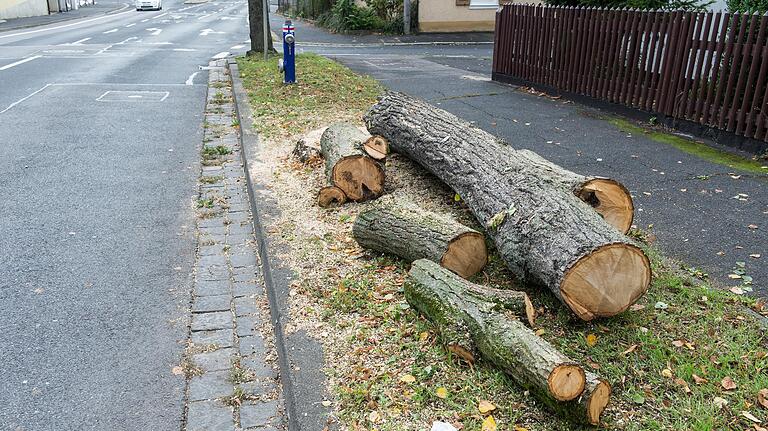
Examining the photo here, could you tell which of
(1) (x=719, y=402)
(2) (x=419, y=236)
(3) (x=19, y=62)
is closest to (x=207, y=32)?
(3) (x=19, y=62)

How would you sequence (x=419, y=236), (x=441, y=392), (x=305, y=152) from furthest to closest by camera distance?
1. (x=305, y=152)
2. (x=419, y=236)
3. (x=441, y=392)

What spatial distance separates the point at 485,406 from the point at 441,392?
0.23 meters

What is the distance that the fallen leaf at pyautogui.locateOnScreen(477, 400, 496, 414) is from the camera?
3070mm

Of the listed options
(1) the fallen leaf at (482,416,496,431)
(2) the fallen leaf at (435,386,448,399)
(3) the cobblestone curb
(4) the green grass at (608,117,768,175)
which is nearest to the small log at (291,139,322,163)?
(3) the cobblestone curb

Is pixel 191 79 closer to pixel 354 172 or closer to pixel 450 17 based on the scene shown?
pixel 354 172

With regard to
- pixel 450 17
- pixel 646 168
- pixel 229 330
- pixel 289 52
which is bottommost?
pixel 229 330

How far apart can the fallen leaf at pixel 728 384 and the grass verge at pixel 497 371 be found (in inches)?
0.4

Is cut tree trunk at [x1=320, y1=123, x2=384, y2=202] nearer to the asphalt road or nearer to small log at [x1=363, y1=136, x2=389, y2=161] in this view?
small log at [x1=363, y1=136, x2=389, y2=161]

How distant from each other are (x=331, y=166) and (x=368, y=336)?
2.66m

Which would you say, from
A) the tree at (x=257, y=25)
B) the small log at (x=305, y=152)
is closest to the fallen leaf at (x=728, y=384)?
the small log at (x=305, y=152)

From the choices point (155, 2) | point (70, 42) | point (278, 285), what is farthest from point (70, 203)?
point (155, 2)

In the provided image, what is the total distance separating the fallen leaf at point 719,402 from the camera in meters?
3.12

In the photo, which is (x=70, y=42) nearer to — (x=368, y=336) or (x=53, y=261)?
(x=53, y=261)

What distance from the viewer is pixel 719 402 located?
315 cm
